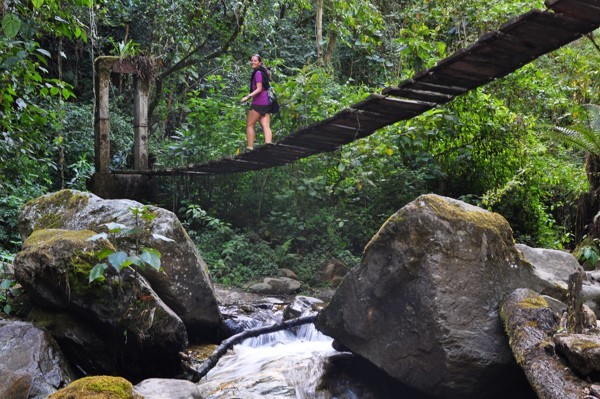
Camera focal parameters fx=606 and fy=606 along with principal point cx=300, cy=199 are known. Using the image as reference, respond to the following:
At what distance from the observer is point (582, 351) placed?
247cm

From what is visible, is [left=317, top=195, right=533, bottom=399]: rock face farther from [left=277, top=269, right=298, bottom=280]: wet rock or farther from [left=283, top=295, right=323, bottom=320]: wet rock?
[left=277, top=269, right=298, bottom=280]: wet rock

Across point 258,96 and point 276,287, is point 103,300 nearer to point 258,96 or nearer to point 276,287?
point 276,287

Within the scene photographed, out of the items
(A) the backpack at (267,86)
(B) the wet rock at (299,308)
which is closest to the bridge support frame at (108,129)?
(A) the backpack at (267,86)

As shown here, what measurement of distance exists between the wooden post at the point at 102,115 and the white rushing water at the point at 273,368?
376 cm

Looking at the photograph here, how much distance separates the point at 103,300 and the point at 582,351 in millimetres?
2512

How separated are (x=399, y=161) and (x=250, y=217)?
224cm

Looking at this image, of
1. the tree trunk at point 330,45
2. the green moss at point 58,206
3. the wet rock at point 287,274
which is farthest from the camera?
the tree trunk at point 330,45

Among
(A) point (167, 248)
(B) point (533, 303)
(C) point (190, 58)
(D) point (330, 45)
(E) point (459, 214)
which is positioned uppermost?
(D) point (330, 45)

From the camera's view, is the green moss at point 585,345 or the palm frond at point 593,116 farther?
the palm frond at point 593,116

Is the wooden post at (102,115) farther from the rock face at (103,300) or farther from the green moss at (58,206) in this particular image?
the rock face at (103,300)

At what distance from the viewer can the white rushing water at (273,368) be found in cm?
362

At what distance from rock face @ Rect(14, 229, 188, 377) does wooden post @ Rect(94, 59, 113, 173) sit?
3.87 metres

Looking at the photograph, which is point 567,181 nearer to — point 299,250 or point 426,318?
point 299,250

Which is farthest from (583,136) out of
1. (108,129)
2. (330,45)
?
(330,45)
